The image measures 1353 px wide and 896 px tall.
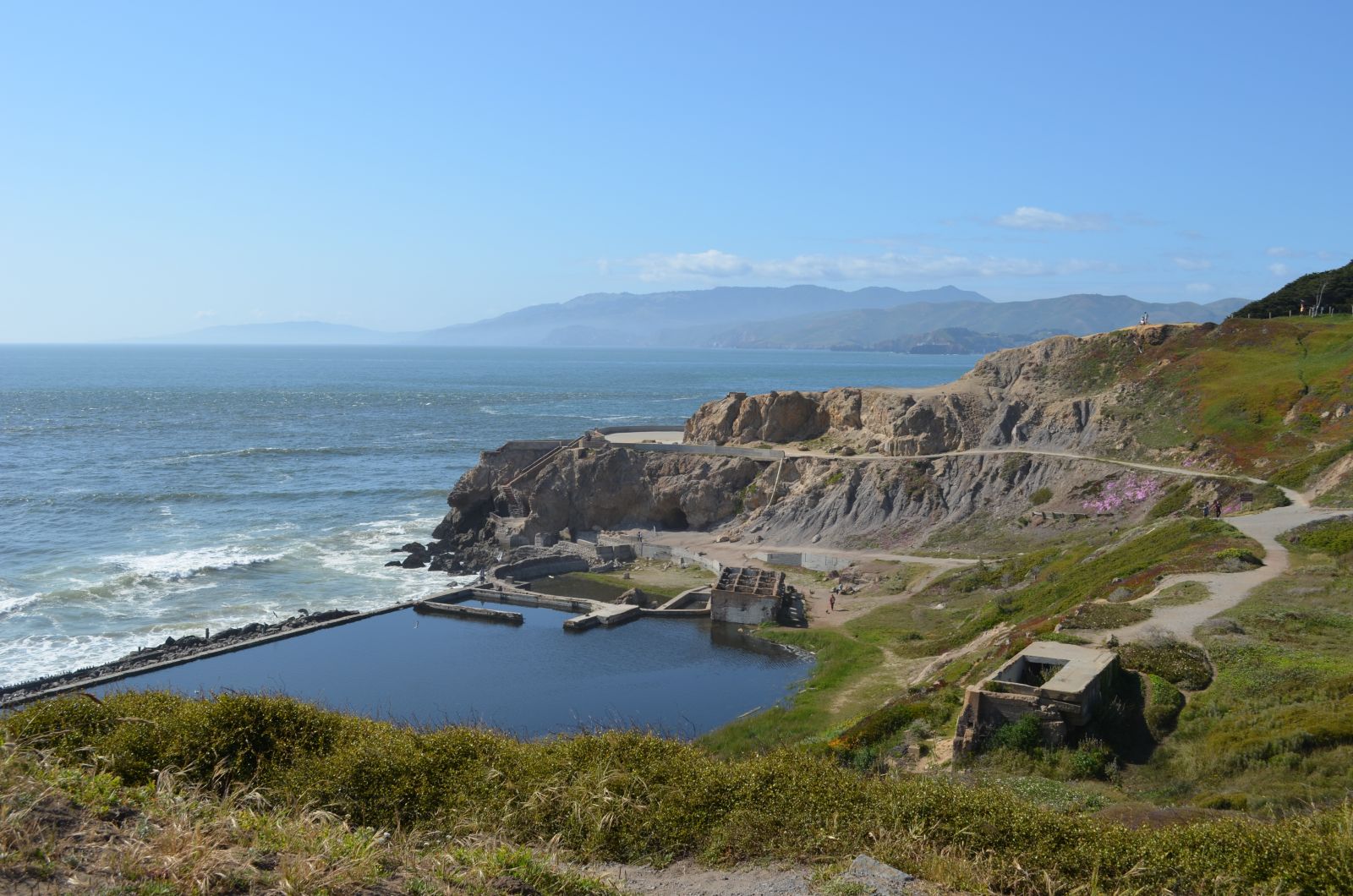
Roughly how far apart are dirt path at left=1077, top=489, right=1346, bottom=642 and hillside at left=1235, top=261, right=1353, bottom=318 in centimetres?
5104

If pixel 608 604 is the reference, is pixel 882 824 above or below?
above

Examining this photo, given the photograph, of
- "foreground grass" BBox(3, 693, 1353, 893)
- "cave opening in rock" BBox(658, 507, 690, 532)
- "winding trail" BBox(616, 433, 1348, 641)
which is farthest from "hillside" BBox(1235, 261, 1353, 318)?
"foreground grass" BBox(3, 693, 1353, 893)

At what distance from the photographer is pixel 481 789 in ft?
46.7

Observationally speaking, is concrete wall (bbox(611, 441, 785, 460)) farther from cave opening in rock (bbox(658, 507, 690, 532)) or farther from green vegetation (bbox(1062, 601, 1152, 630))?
green vegetation (bbox(1062, 601, 1152, 630))

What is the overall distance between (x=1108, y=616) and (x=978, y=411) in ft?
147

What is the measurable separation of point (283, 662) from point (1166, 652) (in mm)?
35198

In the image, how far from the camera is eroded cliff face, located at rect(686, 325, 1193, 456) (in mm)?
65750

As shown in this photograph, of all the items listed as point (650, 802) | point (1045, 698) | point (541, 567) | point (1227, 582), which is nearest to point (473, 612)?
point (541, 567)

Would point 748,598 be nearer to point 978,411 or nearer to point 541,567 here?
point 541,567

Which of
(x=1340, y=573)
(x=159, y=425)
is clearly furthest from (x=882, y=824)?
(x=159, y=425)

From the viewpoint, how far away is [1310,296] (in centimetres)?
8562

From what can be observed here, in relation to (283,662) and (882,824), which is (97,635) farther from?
(882,824)

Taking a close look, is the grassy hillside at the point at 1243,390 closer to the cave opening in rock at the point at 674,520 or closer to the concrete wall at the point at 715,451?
the concrete wall at the point at 715,451

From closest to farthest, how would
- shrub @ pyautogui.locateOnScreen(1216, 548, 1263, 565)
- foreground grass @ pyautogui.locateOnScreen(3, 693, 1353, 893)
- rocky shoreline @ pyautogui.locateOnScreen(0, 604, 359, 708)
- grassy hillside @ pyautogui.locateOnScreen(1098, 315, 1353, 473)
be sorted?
foreground grass @ pyautogui.locateOnScreen(3, 693, 1353, 893)
shrub @ pyautogui.locateOnScreen(1216, 548, 1263, 565)
rocky shoreline @ pyautogui.locateOnScreen(0, 604, 359, 708)
grassy hillside @ pyautogui.locateOnScreen(1098, 315, 1353, 473)
